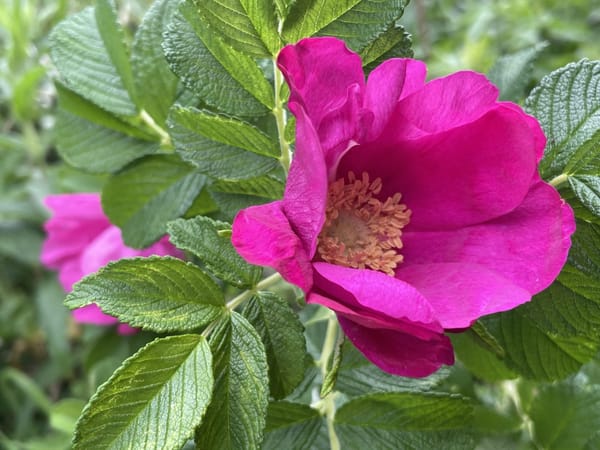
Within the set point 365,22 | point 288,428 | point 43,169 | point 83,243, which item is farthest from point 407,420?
point 43,169

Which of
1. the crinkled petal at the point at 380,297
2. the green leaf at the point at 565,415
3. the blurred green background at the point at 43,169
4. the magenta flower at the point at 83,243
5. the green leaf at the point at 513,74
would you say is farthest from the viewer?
the blurred green background at the point at 43,169

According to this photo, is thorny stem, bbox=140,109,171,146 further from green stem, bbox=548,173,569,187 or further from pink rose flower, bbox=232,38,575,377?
green stem, bbox=548,173,569,187

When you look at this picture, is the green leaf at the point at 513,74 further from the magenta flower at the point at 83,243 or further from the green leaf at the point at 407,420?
the magenta flower at the point at 83,243

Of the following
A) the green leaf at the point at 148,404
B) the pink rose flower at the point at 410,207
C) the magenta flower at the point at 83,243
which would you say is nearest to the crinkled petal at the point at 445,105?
the pink rose flower at the point at 410,207

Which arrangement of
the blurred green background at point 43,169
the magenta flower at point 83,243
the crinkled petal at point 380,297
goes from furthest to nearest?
1. the blurred green background at point 43,169
2. the magenta flower at point 83,243
3. the crinkled petal at point 380,297

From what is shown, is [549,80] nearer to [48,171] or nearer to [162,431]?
[162,431]

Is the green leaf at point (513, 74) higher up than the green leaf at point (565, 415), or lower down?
higher up

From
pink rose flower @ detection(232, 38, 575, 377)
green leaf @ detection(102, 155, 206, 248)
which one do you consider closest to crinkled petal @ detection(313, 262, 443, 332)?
pink rose flower @ detection(232, 38, 575, 377)
